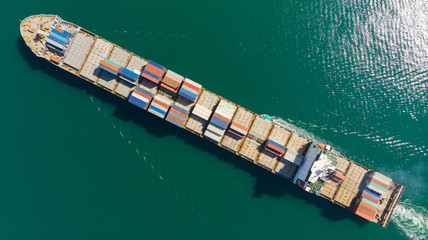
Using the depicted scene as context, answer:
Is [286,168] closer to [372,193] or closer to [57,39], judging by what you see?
[372,193]

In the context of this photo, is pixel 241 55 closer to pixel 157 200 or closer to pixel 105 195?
pixel 157 200

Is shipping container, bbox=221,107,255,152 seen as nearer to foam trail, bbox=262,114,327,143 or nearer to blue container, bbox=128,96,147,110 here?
foam trail, bbox=262,114,327,143

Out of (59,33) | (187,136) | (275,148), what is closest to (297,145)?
(275,148)

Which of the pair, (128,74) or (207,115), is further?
(207,115)

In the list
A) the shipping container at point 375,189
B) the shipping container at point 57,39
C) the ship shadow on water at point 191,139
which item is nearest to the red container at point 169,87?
the ship shadow on water at point 191,139

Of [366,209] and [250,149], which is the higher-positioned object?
[250,149]

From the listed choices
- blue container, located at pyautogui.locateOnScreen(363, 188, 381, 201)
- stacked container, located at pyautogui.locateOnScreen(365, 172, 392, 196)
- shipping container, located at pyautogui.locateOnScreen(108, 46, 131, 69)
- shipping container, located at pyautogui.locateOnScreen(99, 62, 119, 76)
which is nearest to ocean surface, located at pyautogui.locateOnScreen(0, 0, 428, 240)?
shipping container, located at pyautogui.locateOnScreen(108, 46, 131, 69)

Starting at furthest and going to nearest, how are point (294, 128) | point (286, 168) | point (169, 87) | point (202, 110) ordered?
point (294, 128)
point (286, 168)
point (169, 87)
point (202, 110)
